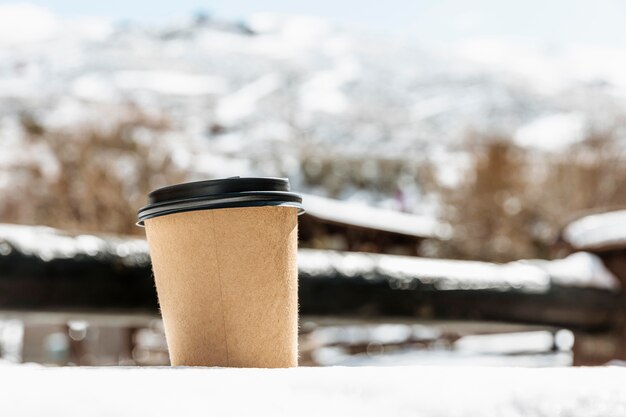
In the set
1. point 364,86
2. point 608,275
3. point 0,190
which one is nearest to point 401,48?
point 364,86

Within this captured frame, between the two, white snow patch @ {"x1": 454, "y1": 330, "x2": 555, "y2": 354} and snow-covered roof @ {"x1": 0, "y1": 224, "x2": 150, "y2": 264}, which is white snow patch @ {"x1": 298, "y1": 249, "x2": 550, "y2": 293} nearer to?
snow-covered roof @ {"x1": 0, "y1": 224, "x2": 150, "y2": 264}

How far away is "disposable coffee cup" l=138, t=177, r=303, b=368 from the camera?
78 cm

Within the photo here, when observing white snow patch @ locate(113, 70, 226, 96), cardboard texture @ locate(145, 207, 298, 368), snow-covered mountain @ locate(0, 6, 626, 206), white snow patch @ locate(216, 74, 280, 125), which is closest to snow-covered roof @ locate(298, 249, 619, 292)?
cardboard texture @ locate(145, 207, 298, 368)

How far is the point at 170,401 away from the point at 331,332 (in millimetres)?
14314

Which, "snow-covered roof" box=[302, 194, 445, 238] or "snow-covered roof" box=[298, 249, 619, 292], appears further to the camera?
"snow-covered roof" box=[302, 194, 445, 238]

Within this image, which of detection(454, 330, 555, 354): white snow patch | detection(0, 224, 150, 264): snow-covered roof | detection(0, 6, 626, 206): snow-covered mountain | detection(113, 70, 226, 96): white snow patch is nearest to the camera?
detection(0, 224, 150, 264): snow-covered roof

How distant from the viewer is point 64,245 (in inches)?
59.4

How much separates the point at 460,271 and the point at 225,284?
135cm

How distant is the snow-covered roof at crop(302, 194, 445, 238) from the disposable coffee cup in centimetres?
1049

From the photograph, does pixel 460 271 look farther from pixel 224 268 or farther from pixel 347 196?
pixel 347 196

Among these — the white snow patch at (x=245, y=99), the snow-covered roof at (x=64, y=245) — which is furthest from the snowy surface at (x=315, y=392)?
the white snow patch at (x=245, y=99)

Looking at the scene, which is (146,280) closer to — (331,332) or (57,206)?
(331,332)

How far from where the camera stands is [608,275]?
7.24ft

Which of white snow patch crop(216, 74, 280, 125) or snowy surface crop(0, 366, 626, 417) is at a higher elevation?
white snow patch crop(216, 74, 280, 125)
